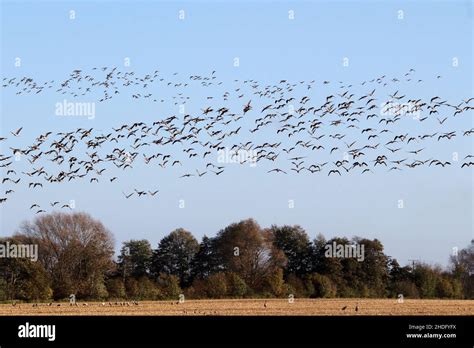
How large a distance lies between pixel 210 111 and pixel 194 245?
47.5 metres

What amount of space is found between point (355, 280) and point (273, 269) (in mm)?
6383

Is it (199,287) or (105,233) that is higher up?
(105,233)

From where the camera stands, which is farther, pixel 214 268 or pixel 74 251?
pixel 214 268

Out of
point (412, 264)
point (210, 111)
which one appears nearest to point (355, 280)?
point (412, 264)

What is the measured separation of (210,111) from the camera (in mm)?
32938

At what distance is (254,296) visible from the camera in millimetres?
60781

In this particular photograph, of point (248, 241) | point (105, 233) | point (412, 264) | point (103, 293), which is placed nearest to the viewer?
point (103, 293)

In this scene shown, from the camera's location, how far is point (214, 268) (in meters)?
73.9

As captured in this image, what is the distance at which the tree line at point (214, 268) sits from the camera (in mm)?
58969

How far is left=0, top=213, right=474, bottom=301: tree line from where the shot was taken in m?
59.0
